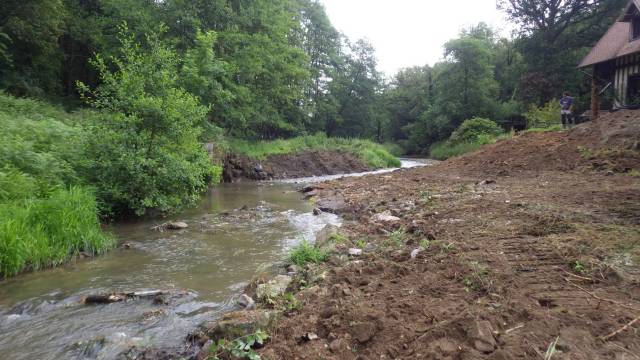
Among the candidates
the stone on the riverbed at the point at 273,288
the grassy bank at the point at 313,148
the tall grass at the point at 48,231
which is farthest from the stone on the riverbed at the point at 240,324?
the grassy bank at the point at 313,148

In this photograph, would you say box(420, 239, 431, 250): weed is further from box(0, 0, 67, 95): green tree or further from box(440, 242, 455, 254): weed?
box(0, 0, 67, 95): green tree

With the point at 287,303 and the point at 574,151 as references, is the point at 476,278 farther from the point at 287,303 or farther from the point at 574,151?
the point at 574,151

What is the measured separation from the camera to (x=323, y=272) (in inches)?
224

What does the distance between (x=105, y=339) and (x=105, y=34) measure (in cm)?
2895

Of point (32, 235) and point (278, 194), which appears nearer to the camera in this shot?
point (32, 235)

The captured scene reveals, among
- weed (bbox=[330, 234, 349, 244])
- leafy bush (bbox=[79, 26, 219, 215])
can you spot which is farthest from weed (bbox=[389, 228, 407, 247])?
leafy bush (bbox=[79, 26, 219, 215])

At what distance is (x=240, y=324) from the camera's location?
402 centimetres

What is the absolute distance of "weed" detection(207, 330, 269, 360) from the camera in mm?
3576

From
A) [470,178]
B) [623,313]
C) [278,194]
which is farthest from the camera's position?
[278,194]

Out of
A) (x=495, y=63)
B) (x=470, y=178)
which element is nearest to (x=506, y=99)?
(x=495, y=63)

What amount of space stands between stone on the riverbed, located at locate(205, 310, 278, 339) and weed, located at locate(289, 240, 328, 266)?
7.03ft

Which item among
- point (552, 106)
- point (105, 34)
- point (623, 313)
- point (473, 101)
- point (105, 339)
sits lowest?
point (105, 339)

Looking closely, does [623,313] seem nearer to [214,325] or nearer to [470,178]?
[214,325]

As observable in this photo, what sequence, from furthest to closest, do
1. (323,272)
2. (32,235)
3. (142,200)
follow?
(142,200), (32,235), (323,272)
